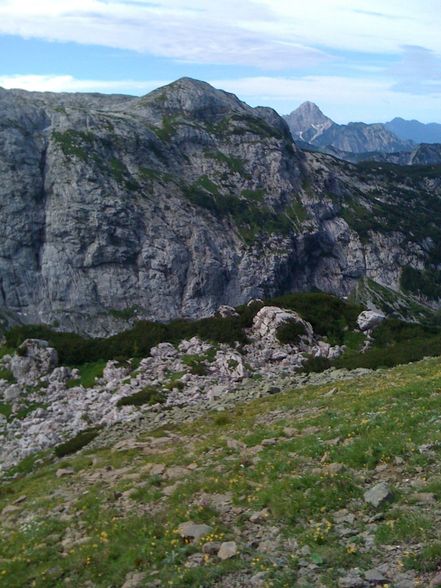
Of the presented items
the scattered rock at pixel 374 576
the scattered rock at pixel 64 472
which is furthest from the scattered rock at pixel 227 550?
the scattered rock at pixel 64 472

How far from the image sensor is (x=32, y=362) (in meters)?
43.3

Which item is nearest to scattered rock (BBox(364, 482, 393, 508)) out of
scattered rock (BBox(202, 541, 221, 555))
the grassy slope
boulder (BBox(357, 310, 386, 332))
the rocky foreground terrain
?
the grassy slope

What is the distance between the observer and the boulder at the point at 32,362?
1686 inches

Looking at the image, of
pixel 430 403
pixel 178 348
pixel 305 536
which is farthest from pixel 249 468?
pixel 178 348

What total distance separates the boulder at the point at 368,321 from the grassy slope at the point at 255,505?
2427 cm

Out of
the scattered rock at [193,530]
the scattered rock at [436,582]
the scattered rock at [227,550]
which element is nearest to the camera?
the scattered rock at [436,582]

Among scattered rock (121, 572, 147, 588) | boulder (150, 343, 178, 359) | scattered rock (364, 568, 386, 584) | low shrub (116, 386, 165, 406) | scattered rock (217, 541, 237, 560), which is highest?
scattered rock (364, 568, 386, 584)

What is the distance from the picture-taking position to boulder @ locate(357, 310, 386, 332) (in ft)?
164

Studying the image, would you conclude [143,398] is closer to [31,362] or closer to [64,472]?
[31,362]

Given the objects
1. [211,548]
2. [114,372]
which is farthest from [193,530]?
[114,372]

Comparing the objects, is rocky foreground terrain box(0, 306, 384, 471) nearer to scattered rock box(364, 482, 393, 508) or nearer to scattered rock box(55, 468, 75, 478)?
scattered rock box(55, 468, 75, 478)

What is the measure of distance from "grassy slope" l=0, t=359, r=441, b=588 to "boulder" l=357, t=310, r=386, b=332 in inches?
956

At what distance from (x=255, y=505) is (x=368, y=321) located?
35.7 meters

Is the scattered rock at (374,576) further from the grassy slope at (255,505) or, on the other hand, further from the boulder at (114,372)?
the boulder at (114,372)
